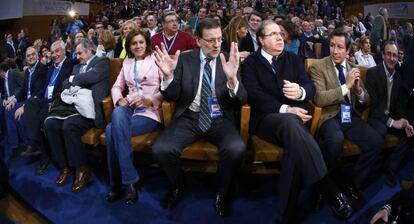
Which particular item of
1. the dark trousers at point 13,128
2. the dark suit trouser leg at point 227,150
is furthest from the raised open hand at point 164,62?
the dark trousers at point 13,128

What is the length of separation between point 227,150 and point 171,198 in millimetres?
546

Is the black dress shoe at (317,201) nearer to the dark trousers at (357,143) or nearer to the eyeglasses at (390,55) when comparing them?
the dark trousers at (357,143)

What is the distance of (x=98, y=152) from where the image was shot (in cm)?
285

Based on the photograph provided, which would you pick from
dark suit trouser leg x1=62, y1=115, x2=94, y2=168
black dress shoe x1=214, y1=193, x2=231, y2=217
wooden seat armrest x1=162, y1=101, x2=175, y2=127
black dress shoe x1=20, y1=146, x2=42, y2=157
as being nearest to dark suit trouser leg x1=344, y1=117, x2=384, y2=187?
black dress shoe x1=214, y1=193, x2=231, y2=217

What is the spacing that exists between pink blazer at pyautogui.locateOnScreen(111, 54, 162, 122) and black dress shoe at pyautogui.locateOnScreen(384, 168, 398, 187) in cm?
173

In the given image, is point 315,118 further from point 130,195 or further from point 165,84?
point 130,195

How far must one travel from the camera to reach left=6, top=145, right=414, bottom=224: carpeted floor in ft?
6.93

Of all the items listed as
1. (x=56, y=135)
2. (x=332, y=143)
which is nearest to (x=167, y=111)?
(x=56, y=135)

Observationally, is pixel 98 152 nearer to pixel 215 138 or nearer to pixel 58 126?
pixel 58 126

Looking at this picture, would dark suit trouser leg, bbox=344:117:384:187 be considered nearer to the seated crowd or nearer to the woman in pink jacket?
the seated crowd

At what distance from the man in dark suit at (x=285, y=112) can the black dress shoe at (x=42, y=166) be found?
177 centimetres

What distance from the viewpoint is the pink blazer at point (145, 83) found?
249 cm

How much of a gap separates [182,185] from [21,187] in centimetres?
126

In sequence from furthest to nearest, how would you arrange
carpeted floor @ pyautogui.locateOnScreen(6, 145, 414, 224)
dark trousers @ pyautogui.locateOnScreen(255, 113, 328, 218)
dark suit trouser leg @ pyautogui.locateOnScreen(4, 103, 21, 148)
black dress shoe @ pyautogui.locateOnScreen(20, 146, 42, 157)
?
1. dark suit trouser leg @ pyautogui.locateOnScreen(4, 103, 21, 148)
2. black dress shoe @ pyautogui.locateOnScreen(20, 146, 42, 157)
3. carpeted floor @ pyautogui.locateOnScreen(6, 145, 414, 224)
4. dark trousers @ pyautogui.locateOnScreen(255, 113, 328, 218)
